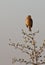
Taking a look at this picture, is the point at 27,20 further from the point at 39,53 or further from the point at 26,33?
the point at 39,53

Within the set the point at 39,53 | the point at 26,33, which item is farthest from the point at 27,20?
the point at 39,53

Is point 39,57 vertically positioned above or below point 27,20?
below

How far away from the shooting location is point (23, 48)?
11.6ft

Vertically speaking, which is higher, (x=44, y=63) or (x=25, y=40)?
(x=25, y=40)

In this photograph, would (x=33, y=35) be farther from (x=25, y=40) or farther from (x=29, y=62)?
(x=29, y=62)

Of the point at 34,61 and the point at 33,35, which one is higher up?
the point at 33,35

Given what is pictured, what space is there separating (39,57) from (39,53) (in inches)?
2.9

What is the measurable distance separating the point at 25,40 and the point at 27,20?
0.29 meters

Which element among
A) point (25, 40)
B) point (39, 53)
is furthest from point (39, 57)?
point (25, 40)

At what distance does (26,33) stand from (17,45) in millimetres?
203

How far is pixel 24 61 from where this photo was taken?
3.48 meters

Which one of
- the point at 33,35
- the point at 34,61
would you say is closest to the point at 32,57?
the point at 34,61

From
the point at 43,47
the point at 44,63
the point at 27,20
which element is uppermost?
the point at 27,20

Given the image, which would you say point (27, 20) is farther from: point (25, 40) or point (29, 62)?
point (29, 62)
